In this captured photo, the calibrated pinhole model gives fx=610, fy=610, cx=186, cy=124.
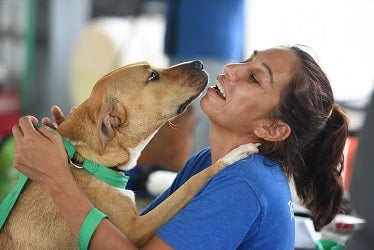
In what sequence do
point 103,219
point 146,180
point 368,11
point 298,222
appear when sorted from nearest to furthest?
1. point 103,219
2. point 298,222
3. point 146,180
4. point 368,11

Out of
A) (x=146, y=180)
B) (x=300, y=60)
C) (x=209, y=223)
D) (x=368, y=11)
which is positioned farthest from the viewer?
(x=368, y=11)

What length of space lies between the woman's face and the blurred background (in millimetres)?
1065

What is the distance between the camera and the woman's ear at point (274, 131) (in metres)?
1.71

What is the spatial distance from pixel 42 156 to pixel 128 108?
366 mm

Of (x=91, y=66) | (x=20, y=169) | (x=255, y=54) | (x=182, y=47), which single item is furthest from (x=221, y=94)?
(x=91, y=66)

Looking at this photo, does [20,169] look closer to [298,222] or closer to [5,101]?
[298,222]

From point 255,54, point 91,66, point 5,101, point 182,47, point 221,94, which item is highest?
point 255,54

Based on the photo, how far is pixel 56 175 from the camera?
1.66 meters

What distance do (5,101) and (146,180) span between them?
12.8 ft

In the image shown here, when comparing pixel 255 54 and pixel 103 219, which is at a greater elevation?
pixel 255 54

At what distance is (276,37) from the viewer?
17.7 ft

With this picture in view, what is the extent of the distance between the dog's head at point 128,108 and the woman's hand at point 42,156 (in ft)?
0.42

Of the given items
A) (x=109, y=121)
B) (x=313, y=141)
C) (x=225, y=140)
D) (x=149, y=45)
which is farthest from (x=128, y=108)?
(x=149, y=45)

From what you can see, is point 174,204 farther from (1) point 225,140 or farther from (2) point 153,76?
(2) point 153,76
